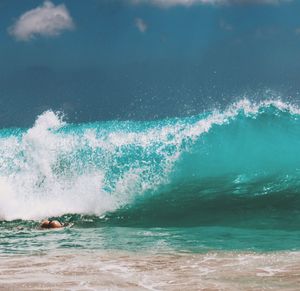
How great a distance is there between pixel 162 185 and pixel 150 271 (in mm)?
7972

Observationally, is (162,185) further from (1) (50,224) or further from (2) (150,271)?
(2) (150,271)

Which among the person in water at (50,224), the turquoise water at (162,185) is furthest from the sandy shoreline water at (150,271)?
the person in water at (50,224)

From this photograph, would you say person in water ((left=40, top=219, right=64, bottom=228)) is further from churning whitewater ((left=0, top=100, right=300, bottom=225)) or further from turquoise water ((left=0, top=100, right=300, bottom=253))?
churning whitewater ((left=0, top=100, right=300, bottom=225))

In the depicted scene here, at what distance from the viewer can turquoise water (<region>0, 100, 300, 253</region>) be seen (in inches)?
348

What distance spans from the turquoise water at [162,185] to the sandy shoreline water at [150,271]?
629mm

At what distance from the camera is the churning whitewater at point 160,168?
39.8 feet

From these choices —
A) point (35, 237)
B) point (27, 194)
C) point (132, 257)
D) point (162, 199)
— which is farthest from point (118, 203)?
point (132, 257)

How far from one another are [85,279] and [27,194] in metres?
7.68

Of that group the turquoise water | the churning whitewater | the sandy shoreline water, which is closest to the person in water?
the turquoise water

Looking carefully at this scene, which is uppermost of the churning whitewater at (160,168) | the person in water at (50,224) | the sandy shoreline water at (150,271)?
the churning whitewater at (160,168)

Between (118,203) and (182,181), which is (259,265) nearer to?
(118,203)

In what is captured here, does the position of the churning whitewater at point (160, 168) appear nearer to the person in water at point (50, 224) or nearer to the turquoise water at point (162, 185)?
the turquoise water at point (162, 185)

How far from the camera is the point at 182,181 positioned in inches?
579

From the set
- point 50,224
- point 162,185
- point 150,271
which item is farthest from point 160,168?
point 150,271
